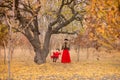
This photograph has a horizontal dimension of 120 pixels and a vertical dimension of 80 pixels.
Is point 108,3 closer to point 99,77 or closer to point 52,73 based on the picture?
point 99,77

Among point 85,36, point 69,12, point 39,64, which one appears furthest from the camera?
point 85,36

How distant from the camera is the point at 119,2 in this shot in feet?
14.5

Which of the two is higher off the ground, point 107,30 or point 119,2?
point 119,2

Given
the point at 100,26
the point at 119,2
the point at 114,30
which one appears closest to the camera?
the point at 119,2

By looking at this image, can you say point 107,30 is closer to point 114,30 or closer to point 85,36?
point 114,30

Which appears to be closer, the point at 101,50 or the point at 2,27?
the point at 2,27

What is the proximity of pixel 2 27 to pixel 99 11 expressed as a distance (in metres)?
15.3

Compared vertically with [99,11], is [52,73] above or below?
below

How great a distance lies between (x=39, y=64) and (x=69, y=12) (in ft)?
17.0

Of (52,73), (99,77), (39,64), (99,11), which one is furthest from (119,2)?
(39,64)

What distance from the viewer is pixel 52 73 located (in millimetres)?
18375

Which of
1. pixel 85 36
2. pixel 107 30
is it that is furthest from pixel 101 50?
pixel 107 30

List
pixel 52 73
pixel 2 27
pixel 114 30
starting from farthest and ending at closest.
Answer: pixel 2 27 < pixel 52 73 < pixel 114 30

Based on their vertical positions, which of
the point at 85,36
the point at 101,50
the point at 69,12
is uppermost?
the point at 69,12
